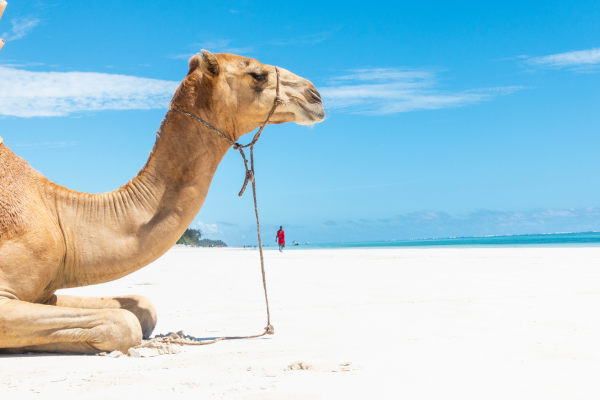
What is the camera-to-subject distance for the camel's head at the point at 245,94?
435 cm

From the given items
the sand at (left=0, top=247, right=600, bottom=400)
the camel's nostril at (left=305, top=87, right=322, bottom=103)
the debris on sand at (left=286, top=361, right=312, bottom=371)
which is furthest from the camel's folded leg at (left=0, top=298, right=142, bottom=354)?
the camel's nostril at (left=305, top=87, right=322, bottom=103)

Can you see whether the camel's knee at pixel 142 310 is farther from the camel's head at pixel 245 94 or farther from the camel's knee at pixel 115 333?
the camel's head at pixel 245 94

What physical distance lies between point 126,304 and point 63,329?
101 centimetres

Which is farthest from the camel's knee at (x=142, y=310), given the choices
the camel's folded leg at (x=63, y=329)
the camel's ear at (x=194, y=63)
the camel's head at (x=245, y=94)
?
the camel's ear at (x=194, y=63)

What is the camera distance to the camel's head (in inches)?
171

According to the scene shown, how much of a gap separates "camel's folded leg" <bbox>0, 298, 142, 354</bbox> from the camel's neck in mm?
431

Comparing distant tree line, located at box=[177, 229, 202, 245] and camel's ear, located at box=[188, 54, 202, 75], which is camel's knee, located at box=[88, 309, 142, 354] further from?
distant tree line, located at box=[177, 229, 202, 245]

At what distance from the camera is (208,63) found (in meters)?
4.22

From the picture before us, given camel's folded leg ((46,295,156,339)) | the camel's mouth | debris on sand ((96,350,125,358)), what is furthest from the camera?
camel's folded leg ((46,295,156,339))

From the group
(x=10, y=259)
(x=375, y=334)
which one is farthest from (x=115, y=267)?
(x=375, y=334)

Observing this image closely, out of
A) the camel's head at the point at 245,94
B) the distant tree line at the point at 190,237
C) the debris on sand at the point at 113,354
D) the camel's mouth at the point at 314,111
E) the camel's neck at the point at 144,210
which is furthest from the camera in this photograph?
the distant tree line at the point at 190,237

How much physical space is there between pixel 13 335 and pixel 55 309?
0.31m

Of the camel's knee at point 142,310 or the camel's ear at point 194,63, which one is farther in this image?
the camel's knee at point 142,310

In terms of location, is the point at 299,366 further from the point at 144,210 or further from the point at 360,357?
the point at 144,210
